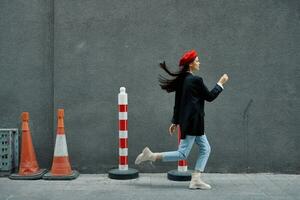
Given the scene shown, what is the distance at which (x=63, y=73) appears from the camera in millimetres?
7402

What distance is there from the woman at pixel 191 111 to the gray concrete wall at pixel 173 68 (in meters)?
1.06

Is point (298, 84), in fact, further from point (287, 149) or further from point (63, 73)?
point (63, 73)

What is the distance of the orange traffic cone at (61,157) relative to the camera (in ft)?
22.8

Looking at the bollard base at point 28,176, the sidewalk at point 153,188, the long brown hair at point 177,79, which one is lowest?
the sidewalk at point 153,188

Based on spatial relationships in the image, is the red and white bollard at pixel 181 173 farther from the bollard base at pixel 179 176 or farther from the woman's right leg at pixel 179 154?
the woman's right leg at pixel 179 154

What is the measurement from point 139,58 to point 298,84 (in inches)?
96.6

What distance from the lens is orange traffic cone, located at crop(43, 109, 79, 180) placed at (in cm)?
695

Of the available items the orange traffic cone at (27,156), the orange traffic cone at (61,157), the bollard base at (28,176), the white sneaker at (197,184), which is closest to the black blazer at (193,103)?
the white sneaker at (197,184)

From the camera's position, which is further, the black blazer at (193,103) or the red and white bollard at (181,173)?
the red and white bollard at (181,173)

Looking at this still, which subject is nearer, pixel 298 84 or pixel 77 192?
pixel 77 192

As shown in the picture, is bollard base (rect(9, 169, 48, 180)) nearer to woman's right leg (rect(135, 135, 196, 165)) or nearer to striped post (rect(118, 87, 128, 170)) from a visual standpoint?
striped post (rect(118, 87, 128, 170))

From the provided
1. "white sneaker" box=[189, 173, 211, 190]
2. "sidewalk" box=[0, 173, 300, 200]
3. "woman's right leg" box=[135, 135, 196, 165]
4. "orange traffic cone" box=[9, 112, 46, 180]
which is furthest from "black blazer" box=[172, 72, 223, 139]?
"orange traffic cone" box=[9, 112, 46, 180]

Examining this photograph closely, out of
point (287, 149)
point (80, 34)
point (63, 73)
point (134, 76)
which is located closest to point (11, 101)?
point (63, 73)

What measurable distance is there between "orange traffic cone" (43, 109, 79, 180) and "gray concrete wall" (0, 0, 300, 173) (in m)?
0.40
